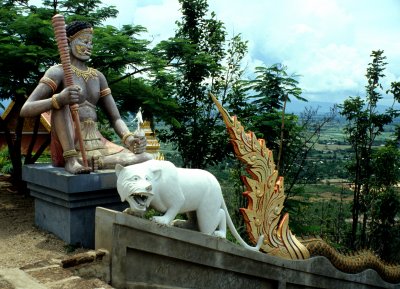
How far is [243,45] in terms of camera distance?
12.9 metres

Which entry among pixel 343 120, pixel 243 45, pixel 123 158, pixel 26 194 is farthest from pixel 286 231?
pixel 343 120

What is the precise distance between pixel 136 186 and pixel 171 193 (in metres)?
0.48

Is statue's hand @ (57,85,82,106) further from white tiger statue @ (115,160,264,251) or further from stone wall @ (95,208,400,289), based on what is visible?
stone wall @ (95,208,400,289)

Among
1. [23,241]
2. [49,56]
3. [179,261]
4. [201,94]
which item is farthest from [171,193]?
[201,94]

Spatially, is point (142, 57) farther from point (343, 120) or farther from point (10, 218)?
→ point (343, 120)

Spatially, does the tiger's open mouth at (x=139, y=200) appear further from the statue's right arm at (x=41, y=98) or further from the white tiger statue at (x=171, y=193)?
the statue's right arm at (x=41, y=98)

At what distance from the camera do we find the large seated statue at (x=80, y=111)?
546 cm

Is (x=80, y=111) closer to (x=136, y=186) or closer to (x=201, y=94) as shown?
(x=136, y=186)

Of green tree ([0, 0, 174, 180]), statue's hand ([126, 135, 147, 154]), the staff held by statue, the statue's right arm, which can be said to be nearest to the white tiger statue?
statue's hand ([126, 135, 147, 154])

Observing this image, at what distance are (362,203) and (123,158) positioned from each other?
9.62 meters

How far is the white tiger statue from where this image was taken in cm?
455

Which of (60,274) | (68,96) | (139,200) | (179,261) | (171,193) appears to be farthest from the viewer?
(68,96)

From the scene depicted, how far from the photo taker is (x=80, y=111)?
19.7 feet

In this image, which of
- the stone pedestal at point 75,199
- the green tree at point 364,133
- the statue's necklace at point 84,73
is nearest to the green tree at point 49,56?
the statue's necklace at point 84,73
